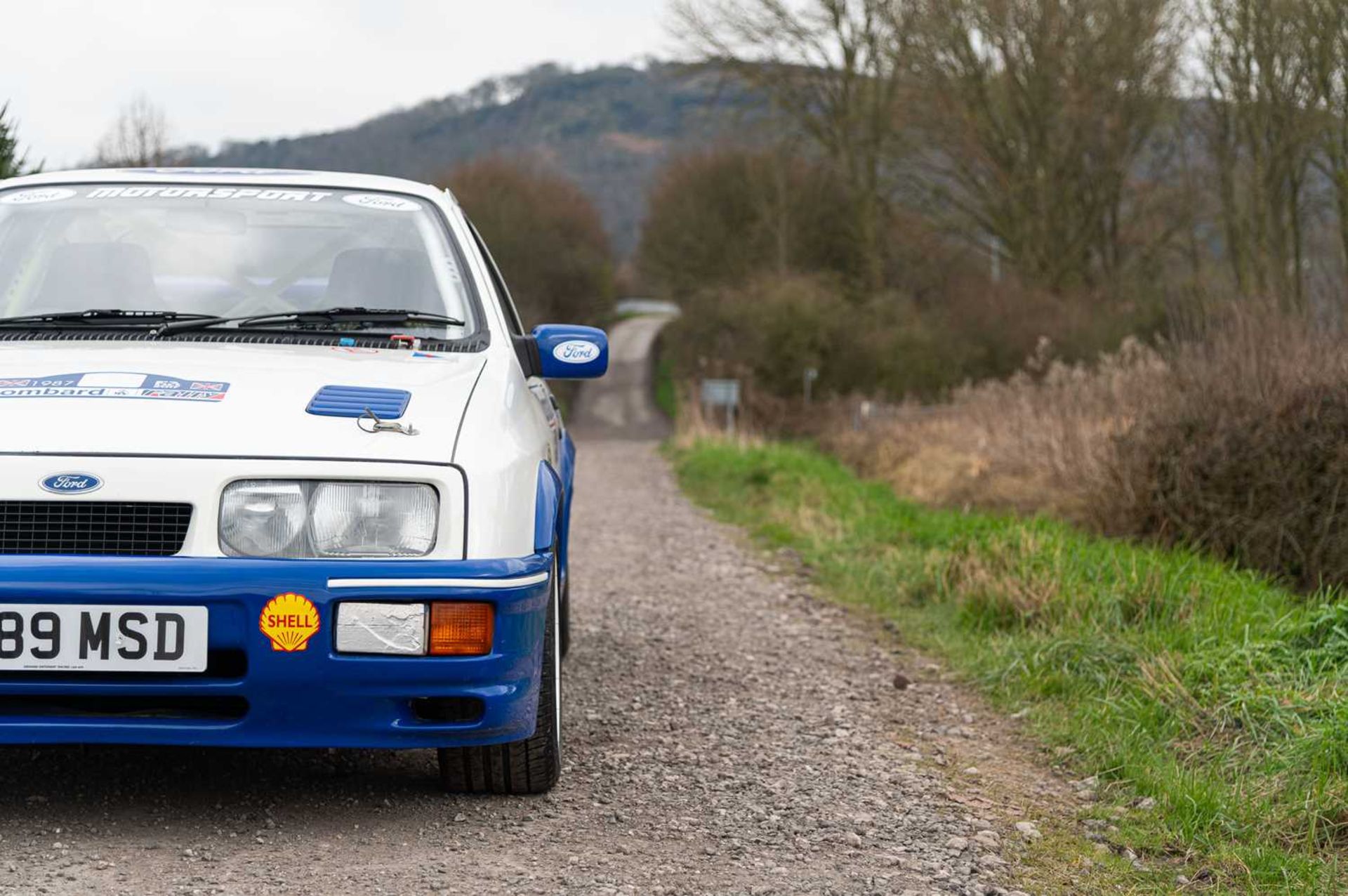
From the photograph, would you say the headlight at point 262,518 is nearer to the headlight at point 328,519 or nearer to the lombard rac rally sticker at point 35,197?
the headlight at point 328,519

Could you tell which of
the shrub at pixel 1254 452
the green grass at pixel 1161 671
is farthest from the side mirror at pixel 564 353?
the shrub at pixel 1254 452

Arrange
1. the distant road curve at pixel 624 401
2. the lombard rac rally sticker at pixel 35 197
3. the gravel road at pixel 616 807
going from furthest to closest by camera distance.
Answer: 1. the distant road curve at pixel 624 401
2. the lombard rac rally sticker at pixel 35 197
3. the gravel road at pixel 616 807

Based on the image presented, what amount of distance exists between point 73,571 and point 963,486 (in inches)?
418

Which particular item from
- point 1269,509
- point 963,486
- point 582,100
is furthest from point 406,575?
point 582,100

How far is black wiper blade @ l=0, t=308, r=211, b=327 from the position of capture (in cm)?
422

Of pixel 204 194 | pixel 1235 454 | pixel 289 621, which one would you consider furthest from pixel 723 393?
pixel 289 621

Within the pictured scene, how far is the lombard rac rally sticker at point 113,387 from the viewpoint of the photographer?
3.57 m

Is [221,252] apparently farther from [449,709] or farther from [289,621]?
[449,709]

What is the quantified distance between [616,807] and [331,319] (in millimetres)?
1611

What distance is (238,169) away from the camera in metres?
5.21

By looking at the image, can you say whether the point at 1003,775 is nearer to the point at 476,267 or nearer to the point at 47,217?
the point at 476,267

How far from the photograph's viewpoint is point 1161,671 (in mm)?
5543

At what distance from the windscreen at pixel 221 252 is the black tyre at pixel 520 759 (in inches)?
40.3

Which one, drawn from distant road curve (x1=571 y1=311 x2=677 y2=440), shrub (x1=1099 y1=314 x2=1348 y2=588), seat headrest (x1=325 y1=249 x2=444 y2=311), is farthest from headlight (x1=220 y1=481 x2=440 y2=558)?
distant road curve (x1=571 y1=311 x2=677 y2=440)
